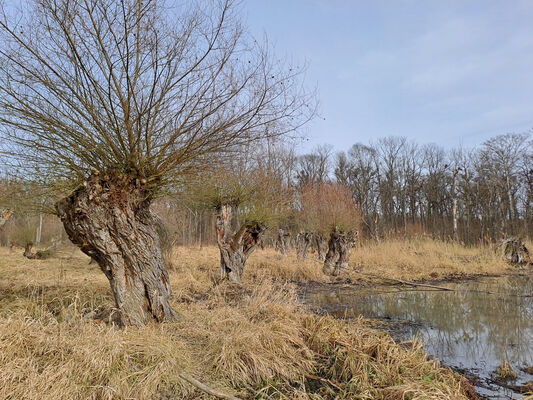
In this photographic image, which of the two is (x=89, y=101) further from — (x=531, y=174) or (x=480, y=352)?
(x=531, y=174)

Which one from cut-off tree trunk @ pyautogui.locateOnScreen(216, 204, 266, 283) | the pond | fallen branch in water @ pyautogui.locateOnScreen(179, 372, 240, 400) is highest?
cut-off tree trunk @ pyautogui.locateOnScreen(216, 204, 266, 283)

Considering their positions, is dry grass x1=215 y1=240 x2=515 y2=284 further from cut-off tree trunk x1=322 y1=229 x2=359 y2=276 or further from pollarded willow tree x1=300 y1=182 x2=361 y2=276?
pollarded willow tree x1=300 y1=182 x2=361 y2=276

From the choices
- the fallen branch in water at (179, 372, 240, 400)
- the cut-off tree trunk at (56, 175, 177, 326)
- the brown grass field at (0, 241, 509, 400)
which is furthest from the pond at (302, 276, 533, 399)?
the cut-off tree trunk at (56, 175, 177, 326)

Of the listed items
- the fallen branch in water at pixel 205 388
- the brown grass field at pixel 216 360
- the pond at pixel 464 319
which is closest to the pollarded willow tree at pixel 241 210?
the pond at pixel 464 319

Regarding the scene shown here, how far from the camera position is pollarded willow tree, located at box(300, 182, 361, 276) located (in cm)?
1316

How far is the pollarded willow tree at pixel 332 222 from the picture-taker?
1316cm

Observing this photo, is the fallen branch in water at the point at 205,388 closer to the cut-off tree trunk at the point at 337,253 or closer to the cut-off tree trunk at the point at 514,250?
the cut-off tree trunk at the point at 337,253

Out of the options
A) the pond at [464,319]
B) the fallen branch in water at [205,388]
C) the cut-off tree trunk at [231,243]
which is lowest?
the pond at [464,319]

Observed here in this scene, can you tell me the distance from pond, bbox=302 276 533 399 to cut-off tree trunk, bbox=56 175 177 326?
283 centimetres

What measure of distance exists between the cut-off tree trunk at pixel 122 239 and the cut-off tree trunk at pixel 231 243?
4815mm

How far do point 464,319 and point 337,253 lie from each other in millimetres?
6939

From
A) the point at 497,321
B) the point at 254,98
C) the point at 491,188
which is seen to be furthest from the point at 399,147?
the point at 254,98

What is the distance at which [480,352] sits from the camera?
4559 millimetres

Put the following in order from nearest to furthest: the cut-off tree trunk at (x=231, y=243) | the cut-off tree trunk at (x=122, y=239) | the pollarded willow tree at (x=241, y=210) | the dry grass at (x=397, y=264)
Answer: the cut-off tree trunk at (x=122, y=239)
the pollarded willow tree at (x=241, y=210)
the cut-off tree trunk at (x=231, y=243)
the dry grass at (x=397, y=264)
